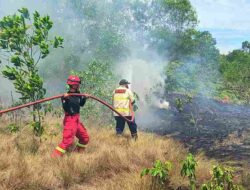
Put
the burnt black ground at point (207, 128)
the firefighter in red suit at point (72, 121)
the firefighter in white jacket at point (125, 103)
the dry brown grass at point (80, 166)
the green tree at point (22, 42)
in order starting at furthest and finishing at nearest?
the burnt black ground at point (207, 128) → the firefighter in white jacket at point (125, 103) → the green tree at point (22, 42) → the firefighter in red suit at point (72, 121) → the dry brown grass at point (80, 166)

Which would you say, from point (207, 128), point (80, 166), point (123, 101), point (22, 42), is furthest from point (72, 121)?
point (207, 128)

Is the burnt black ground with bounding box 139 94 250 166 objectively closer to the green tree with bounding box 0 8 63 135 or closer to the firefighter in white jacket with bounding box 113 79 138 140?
the firefighter in white jacket with bounding box 113 79 138 140

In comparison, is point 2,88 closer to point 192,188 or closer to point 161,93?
point 161,93

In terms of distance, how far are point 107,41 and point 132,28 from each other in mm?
4271

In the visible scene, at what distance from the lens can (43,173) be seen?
607cm

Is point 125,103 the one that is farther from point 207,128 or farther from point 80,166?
point 207,128

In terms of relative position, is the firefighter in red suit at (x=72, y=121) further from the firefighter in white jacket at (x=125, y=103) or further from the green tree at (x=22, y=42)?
the firefighter in white jacket at (x=125, y=103)

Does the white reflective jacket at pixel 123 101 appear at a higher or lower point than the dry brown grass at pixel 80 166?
higher

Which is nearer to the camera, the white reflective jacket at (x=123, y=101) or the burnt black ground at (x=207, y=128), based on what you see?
the white reflective jacket at (x=123, y=101)

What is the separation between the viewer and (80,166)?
260 inches

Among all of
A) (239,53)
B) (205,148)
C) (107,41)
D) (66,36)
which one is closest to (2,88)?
(66,36)

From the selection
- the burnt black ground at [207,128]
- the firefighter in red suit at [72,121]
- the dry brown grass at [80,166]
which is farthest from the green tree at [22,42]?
the burnt black ground at [207,128]

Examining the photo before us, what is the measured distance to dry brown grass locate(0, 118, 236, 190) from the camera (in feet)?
19.2

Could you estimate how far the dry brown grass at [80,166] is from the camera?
231 inches
